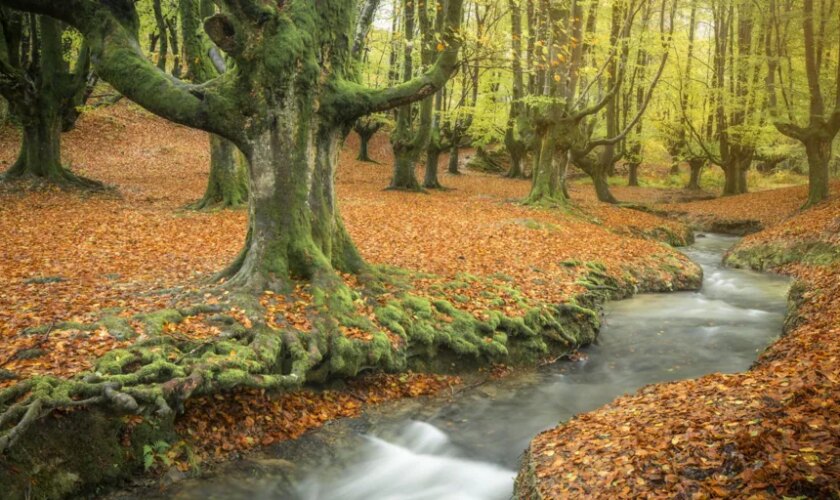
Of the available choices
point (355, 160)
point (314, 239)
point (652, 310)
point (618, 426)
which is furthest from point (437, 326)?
point (355, 160)

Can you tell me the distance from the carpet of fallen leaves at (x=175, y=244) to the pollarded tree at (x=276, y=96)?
1.75 meters

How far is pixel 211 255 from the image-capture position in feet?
36.7

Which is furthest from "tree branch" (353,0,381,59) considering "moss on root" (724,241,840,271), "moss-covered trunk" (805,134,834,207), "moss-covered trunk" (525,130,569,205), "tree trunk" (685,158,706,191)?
"tree trunk" (685,158,706,191)

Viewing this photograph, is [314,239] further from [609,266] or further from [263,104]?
[609,266]

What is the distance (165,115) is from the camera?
770 centimetres

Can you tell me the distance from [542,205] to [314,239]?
1364 cm

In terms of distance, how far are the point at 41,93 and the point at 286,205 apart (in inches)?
553

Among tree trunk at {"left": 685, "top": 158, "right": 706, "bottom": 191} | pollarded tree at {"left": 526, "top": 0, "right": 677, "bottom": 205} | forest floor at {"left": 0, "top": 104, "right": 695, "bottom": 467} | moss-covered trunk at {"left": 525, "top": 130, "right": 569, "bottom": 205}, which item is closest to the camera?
forest floor at {"left": 0, "top": 104, "right": 695, "bottom": 467}

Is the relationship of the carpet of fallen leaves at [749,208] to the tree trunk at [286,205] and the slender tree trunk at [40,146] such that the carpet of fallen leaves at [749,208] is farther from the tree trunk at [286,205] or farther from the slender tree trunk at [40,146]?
the slender tree trunk at [40,146]

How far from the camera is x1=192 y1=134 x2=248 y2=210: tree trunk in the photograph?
663 inches

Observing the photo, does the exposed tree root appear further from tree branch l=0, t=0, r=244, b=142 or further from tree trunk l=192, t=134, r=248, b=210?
tree trunk l=192, t=134, r=248, b=210

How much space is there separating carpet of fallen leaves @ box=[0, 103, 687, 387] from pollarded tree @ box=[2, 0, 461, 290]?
1.75 meters

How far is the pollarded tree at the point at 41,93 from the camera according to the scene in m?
17.4

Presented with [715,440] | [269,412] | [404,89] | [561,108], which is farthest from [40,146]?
[715,440]
